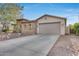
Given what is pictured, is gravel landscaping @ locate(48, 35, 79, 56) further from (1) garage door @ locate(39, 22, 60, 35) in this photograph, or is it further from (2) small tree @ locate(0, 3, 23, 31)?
(2) small tree @ locate(0, 3, 23, 31)

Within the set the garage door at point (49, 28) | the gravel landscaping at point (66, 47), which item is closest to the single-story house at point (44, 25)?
the garage door at point (49, 28)

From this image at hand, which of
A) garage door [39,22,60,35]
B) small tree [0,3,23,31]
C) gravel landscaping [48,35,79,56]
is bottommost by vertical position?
gravel landscaping [48,35,79,56]

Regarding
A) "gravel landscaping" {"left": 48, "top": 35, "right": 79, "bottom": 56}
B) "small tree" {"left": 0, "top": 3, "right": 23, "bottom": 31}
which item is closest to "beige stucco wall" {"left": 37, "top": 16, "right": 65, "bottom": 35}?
"gravel landscaping" {"left": 48, "top": 35, "right": 79, "bottom": 56}

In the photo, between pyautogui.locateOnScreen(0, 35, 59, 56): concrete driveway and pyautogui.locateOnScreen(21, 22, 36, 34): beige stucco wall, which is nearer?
pyautogui.locateOnScreen(0, 35, 59, 56): concrete driveway

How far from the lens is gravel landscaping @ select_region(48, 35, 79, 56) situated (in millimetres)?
2442

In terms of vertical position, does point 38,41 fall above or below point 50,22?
below

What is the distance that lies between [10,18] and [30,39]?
42 centimetres

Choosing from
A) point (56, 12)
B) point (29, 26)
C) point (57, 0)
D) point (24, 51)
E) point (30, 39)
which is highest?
point (57, 0)

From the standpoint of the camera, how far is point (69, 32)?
2561 mm

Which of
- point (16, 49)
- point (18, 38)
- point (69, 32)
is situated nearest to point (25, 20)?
point (18, 38)

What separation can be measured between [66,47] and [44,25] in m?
0.47

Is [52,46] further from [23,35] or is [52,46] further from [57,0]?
[57,0]

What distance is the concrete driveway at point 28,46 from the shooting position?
8.09 ft

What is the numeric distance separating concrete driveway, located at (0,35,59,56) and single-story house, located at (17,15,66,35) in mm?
99
